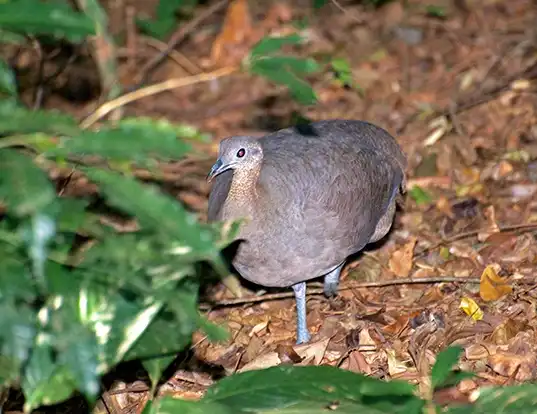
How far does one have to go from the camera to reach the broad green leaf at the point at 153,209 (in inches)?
79.0

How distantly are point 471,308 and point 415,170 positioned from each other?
5.69 ft

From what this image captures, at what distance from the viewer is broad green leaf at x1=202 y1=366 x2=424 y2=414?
2.53 m

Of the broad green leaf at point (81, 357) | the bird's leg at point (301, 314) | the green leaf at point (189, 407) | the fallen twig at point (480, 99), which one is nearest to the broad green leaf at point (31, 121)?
the broad green leaf at point (81, 357)

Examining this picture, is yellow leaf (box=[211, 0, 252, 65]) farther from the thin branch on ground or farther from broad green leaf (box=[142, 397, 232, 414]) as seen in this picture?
broad green leaf (box=[142, 397, 232, 414])

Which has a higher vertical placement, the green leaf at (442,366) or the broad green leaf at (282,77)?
the broad green leaf at (282,77)

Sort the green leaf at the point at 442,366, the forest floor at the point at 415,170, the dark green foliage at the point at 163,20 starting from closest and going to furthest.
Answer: the green leaf at the point at 442,366, the forest floor at the point at 415,170, the dark green foliage at the point at 163,20

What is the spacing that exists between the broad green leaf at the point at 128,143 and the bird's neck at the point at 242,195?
2.40 meters

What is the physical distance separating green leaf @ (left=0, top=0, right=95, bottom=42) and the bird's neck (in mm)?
2400

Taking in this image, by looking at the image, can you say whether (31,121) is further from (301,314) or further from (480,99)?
(480,99)

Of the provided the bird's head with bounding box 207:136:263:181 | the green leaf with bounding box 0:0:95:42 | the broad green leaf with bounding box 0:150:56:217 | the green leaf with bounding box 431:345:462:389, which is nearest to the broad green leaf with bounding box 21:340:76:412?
the broad green leaf with bounding box 0:150:56:217

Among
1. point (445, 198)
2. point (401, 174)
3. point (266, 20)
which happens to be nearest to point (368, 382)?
point (401, 174)

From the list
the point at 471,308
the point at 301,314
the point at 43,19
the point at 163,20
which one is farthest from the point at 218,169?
the point at 163,20

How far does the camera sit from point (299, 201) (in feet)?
15.0

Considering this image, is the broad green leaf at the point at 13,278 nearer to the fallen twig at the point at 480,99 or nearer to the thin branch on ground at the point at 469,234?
the thin branch on ground at the point at 469,234
